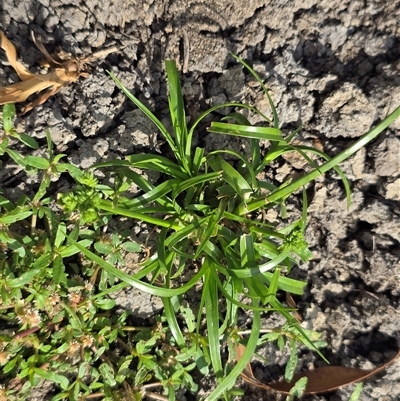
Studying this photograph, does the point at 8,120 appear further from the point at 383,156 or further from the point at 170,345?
the point at 383,156

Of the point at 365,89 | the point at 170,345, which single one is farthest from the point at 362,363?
the point at 365,89

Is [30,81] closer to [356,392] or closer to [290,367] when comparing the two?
[290,367]

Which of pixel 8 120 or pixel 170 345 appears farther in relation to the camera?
pixel 170 345

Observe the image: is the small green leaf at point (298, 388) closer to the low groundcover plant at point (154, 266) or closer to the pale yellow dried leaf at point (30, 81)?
the low groundcover plant at point (154, 266)

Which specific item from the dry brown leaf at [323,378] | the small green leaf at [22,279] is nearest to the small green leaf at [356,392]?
the dry brown leaf at [323,378]

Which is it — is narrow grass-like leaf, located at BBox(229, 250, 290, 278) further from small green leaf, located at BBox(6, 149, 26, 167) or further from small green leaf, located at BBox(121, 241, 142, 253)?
small green leaf, located at BBox(6, 149, 26, 167)

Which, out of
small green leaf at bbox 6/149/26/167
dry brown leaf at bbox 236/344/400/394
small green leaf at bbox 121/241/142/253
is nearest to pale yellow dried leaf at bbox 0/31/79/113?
small green leaf at bbox 6/149/26/167
